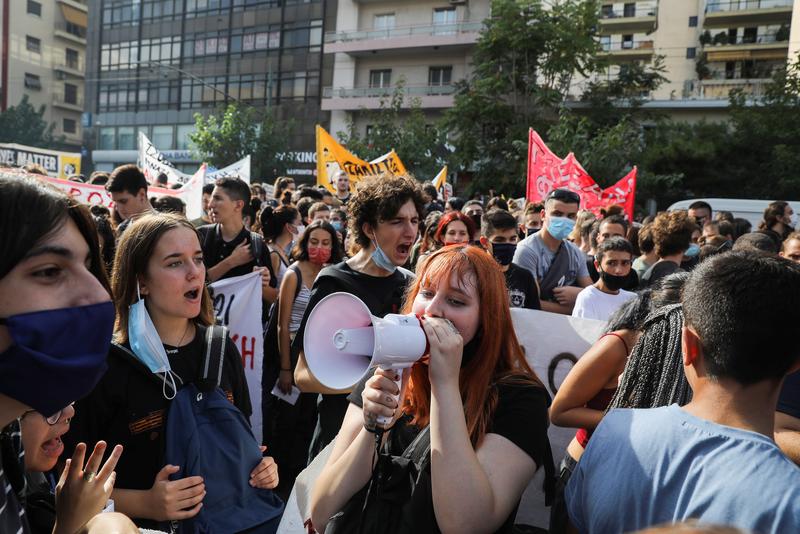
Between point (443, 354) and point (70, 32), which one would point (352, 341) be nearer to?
point (443, 354)

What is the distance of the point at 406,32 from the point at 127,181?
31.0 metres

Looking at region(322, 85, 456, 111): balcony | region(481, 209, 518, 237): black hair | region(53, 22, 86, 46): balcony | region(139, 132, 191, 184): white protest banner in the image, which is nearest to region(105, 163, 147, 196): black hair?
region(481, 209, 518, 237): black hair

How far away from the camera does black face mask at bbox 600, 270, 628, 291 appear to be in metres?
4.26

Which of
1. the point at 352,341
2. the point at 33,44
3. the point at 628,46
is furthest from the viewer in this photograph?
the point at 33,44

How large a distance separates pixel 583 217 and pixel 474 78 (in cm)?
2507

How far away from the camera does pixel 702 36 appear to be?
3859cm

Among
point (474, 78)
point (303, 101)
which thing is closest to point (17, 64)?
point (303, 101)

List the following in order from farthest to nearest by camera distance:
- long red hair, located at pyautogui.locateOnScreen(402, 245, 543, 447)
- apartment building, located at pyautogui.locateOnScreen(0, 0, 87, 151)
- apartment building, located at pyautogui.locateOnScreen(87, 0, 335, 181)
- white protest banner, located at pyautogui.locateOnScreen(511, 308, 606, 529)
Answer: apartment building, located at pyautogui.locateOnScreen(0, 0, 87, 151) < apartment building, located at pyautogui.locateOnScreen(87, 0, 335, 181) < white protest banner, located at pyautogui.locateOnScreen(511, 308, 606, 529) < long red hair, located at pyautogui.locateOnScreen(402, 245, 543, 447)

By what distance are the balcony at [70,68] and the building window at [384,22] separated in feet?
120

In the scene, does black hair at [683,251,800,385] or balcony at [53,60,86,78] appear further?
balcony at [53,60,86,78]

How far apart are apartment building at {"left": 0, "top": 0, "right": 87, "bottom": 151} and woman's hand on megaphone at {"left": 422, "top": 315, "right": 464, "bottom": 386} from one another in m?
60.8

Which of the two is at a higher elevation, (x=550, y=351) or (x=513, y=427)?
(x=513, y=427)

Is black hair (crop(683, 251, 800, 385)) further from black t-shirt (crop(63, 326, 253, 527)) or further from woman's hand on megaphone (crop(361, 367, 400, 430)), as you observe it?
black t-shirt (crop(63, 326, 253, 527))

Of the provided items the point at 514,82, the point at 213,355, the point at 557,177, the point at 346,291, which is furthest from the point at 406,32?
the point at 213,355
